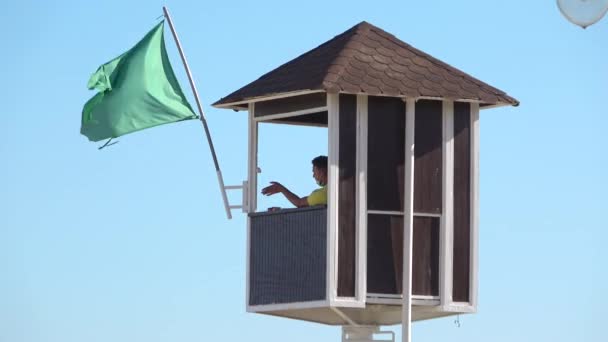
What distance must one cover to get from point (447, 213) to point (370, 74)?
2297 millimetres

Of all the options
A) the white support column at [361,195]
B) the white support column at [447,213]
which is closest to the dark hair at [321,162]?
the white support column at [361,195]

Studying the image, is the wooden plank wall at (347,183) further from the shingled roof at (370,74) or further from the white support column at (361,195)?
the shingled roof at (370,74)

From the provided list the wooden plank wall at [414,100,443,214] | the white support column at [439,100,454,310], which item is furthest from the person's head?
the white support column at [439,100,454,310]

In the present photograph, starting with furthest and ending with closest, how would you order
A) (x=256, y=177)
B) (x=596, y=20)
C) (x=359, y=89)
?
(x=256, y=177) < (x=359, y=89) < (x=596, y=20)

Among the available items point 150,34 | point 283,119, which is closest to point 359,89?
point 283,119

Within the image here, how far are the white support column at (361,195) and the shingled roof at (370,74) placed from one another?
39cm

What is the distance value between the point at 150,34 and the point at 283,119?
271 cm

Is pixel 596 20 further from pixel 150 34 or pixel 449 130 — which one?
pixel 150 34

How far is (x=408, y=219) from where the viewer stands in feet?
92.3

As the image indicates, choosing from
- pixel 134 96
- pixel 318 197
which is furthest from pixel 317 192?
pixel 134 96

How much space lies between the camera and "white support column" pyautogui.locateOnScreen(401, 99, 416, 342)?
1099 inches

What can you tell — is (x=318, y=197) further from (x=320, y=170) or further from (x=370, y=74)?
(x=370, y=74)

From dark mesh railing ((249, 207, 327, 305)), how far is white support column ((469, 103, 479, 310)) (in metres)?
2.28

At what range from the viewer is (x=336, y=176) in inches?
1099
